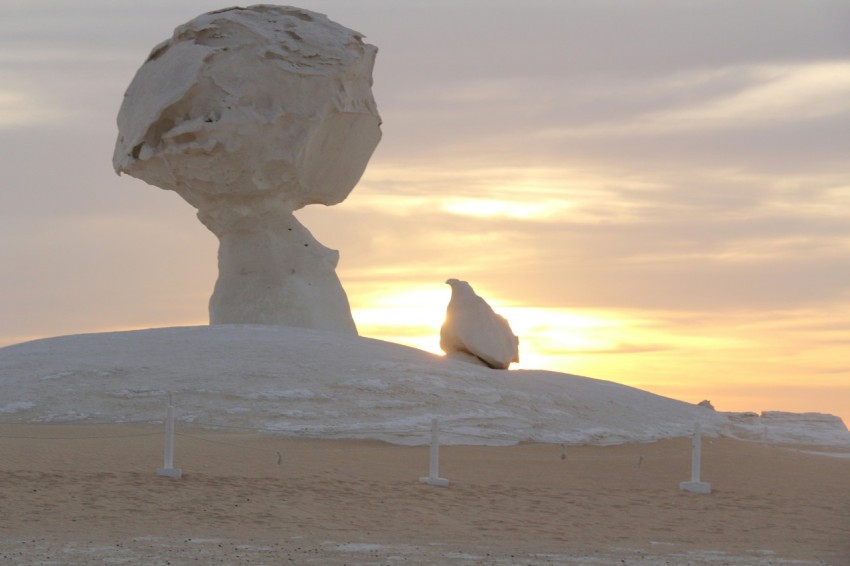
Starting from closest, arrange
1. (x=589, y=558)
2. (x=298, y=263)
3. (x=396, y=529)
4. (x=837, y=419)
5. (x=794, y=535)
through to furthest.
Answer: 1. (x=589, y=558)
2. (x=396, y=529)
3. (x=794, y=535)
4. (x=298, y=263)
5. (x=837, y=419)

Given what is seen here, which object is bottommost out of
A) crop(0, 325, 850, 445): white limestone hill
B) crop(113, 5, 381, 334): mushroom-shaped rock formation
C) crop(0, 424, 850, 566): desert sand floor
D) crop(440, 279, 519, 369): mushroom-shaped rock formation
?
crop(0, 424, 850, 566): desert sand floor

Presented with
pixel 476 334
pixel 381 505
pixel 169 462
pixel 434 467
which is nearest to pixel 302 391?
pixel 434 467

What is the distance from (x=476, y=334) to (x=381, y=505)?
15.7m

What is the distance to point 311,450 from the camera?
21297mm

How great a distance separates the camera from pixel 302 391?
24.1 metres

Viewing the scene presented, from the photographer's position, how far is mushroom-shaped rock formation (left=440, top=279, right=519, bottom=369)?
108ft

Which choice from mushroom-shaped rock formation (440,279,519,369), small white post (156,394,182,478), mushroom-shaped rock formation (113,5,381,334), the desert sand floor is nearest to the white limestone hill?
the desert sand floor

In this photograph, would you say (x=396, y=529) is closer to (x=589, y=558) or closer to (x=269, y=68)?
(x=589, y=558)

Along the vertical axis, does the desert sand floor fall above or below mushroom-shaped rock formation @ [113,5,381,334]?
below

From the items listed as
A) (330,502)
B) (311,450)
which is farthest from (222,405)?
(330,502)

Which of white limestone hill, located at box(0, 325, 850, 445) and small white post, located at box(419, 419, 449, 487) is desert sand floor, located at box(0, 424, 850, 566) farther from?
white limestone hill, located at box(0, 325, 850, 445)

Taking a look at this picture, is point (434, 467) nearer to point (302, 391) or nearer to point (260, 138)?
point (302, 391)

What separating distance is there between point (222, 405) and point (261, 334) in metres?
4.51

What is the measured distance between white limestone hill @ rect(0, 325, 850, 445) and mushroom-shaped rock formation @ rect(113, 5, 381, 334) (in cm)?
463
